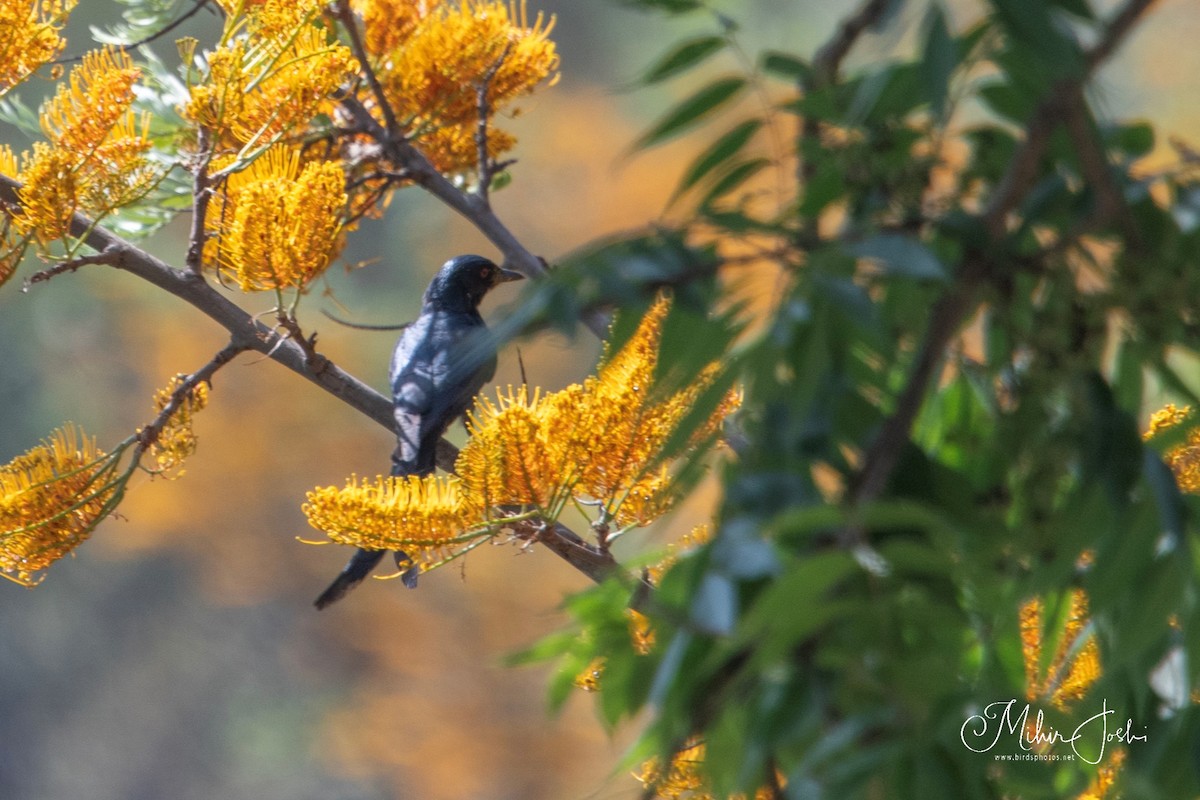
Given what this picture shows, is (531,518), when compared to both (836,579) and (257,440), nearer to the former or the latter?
(836,579)

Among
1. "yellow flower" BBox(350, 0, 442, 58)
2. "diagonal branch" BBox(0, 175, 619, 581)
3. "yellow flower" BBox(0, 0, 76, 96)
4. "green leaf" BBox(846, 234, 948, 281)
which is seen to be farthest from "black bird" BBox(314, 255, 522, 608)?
"green leaf" BBox(846, 234, 948, 281)

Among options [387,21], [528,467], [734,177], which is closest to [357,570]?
[528,467]

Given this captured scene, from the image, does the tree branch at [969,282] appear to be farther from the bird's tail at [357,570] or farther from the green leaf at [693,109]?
the bird's tail at [357,570]

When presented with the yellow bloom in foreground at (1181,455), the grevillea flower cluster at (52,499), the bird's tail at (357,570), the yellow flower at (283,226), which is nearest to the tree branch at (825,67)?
the yellow bloom in foreground at (1181,455)

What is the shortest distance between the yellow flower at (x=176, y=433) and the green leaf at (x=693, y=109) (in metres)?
0.58

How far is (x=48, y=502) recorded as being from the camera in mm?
748

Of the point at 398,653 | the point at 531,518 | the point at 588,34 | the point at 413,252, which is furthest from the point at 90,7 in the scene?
the point at 531,518

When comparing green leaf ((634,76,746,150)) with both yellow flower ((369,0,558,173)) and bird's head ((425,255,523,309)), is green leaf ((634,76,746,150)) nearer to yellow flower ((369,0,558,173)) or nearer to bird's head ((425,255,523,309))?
yellow flower ((369,0,558,173))

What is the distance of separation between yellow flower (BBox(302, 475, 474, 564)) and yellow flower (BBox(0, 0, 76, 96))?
34 cm

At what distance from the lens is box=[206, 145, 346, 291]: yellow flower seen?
708 millimetres

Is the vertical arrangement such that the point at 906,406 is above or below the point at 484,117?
below

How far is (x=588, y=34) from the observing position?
3486 millimetres

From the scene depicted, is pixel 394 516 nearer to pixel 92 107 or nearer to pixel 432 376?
pixel 92 107

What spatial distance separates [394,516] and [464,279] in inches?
38.8
